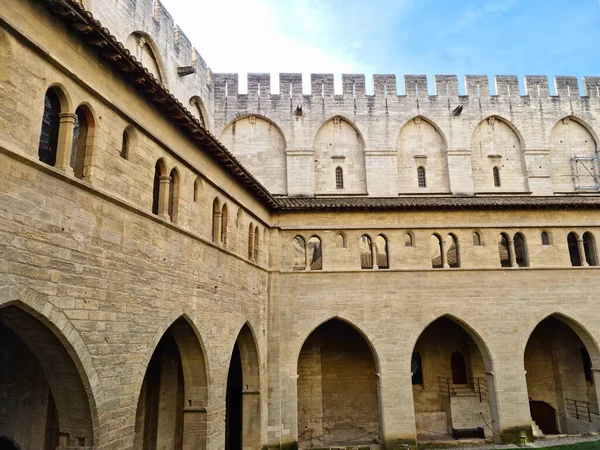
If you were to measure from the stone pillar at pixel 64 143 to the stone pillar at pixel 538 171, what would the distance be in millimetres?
21216

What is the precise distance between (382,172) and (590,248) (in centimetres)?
911

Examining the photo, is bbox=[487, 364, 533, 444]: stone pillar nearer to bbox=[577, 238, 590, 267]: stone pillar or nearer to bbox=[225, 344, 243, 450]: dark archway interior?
bbox=[577, 238, 590, 267]: stone pillar

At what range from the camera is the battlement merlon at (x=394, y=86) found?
911 inches

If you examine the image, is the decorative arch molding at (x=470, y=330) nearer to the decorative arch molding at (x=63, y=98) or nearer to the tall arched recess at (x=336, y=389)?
the tall arched recess at (x=336, y=389)

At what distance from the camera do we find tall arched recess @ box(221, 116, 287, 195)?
22766mm

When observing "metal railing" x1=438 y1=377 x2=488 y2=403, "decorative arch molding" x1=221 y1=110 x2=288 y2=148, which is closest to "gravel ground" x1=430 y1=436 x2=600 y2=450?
"metal railing" x1=438 y1=377 x2=488 y2=403

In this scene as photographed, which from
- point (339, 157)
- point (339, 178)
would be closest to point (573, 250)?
point (339, 178)

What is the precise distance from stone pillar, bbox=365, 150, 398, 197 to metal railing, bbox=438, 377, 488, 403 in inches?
340

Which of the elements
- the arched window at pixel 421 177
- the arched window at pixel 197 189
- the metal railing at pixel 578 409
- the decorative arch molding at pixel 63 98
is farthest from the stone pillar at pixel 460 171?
the decorative arch molding at pixel 63 98

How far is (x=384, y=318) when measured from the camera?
17781 millimetres

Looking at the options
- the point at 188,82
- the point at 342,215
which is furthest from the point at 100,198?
the point at 188,82

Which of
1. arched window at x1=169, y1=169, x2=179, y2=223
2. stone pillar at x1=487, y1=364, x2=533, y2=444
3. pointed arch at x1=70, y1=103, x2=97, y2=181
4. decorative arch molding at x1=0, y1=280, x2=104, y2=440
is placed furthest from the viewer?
stone pillar at x1=487, y1=364, x2=533, y2=444

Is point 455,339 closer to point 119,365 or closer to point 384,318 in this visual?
point 384,318

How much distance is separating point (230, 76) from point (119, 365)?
17.6 meters
